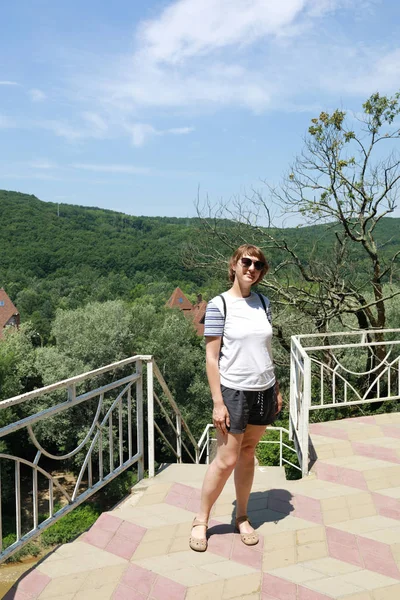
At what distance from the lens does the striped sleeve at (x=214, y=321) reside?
7.88 ft

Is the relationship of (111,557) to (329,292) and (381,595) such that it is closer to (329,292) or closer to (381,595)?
(381,595)

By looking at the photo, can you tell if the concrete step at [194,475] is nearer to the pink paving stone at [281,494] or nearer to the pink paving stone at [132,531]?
the pink paving stone at [281,494]

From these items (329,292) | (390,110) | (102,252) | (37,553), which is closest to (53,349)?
(37,553)

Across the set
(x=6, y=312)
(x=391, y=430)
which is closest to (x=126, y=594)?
(x=391, y=430)

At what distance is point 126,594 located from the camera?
2.16 meters

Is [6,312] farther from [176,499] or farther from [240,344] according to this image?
[240,344]

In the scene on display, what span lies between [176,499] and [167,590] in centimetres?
101

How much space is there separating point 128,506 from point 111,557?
2.05 feet

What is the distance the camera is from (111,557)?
248 centimetres

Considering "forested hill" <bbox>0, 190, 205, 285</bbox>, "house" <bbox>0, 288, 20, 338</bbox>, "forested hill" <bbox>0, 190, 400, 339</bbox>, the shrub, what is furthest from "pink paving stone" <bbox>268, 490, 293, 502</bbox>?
"forested hill" <bbox>0, 190, 205, 285</bbox>

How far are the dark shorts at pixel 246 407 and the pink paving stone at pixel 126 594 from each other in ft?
2.76

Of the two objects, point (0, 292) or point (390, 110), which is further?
point (0, 292)

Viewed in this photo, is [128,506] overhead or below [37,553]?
overhead

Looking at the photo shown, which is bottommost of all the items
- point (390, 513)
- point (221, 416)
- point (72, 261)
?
point (390, 513)
